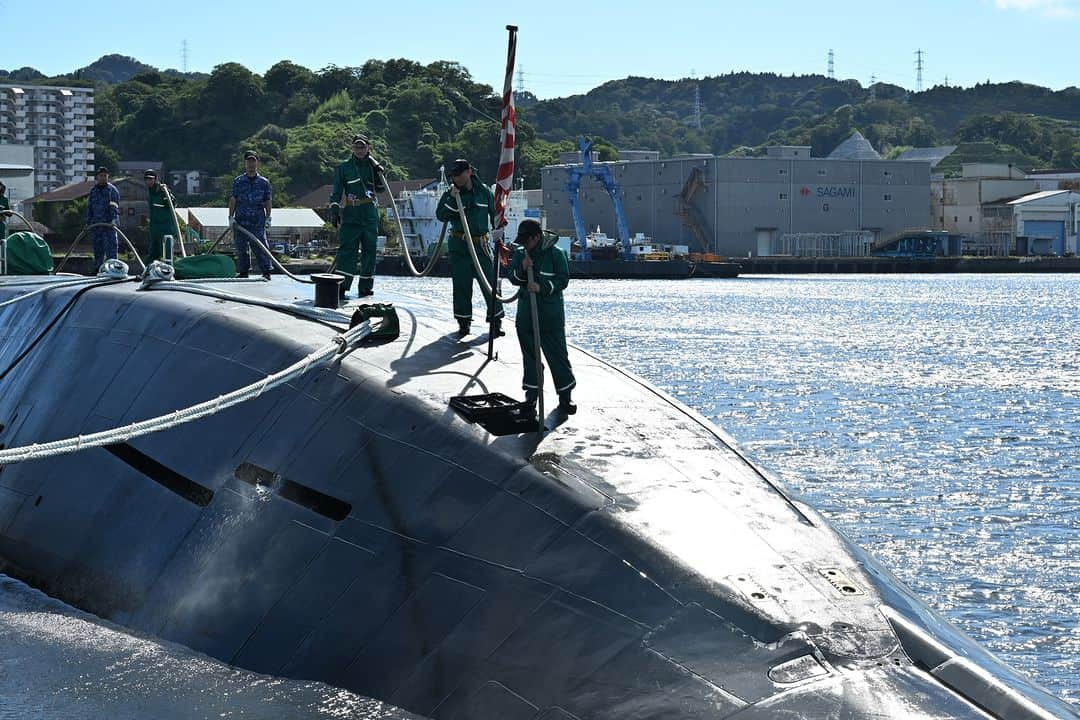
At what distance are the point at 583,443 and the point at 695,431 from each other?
3.88 ft

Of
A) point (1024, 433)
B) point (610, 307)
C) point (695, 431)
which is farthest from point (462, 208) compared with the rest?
point (610, 307)

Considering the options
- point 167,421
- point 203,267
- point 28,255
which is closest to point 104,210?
point 28,255

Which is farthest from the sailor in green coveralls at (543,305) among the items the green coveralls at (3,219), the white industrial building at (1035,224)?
the white industrial building at (1035,224)

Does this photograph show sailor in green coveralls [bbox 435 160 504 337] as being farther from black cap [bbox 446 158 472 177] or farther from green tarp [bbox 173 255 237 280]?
green tarp [bbox 173 255 237 280]

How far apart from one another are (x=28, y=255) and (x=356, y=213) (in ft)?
22.5

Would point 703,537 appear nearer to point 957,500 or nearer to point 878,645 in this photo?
point 878,645

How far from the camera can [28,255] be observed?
1906 cm

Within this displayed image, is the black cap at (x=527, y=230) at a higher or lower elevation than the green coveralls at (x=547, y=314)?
higher

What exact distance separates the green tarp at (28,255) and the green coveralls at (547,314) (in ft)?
37.5

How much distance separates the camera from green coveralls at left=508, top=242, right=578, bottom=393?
950 centimetres

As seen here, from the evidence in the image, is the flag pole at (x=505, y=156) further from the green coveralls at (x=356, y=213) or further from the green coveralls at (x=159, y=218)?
the green coveralls at (x=159, y=218)

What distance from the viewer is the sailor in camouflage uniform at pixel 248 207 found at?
17.0m

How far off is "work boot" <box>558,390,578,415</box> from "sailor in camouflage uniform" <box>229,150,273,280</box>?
7957 mm

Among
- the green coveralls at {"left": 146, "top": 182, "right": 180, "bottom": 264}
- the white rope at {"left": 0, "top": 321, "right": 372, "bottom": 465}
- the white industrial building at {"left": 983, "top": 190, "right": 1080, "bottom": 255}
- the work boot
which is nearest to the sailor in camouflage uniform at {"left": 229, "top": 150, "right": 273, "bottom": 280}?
the green coveralls at {"left": 146, "top": 182, "right": 180, "bottom": 264}
